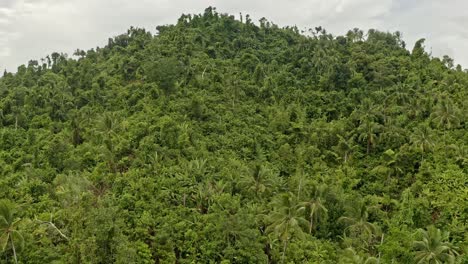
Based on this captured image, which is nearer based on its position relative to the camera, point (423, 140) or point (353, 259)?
point (353, 259)

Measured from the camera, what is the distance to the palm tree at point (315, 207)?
4519cm

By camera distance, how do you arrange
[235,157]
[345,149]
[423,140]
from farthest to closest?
[345,149], [235,157], [423,140]

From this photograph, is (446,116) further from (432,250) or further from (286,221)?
(286,221)

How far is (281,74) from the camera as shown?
7581 centimetres

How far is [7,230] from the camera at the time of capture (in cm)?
3441

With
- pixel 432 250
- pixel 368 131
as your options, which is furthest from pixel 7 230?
pixel 368 131

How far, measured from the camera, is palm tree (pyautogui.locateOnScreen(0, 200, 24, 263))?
112ft

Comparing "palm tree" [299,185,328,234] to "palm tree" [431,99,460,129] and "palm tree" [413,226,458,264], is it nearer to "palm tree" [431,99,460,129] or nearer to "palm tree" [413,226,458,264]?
"palm tree" [413,226,458,264]

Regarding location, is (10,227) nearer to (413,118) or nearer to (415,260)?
(415,260)

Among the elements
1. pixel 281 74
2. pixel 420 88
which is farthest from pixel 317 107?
pixel 420 88

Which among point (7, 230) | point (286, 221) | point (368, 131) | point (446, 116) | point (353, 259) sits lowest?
point (353, 259)

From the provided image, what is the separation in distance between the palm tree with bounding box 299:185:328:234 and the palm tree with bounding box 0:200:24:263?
23.9 meters

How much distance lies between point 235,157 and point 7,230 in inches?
1066

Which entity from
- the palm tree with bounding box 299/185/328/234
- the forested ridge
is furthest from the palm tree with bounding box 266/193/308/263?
the palm tree with bounding box 299/185/328/234
